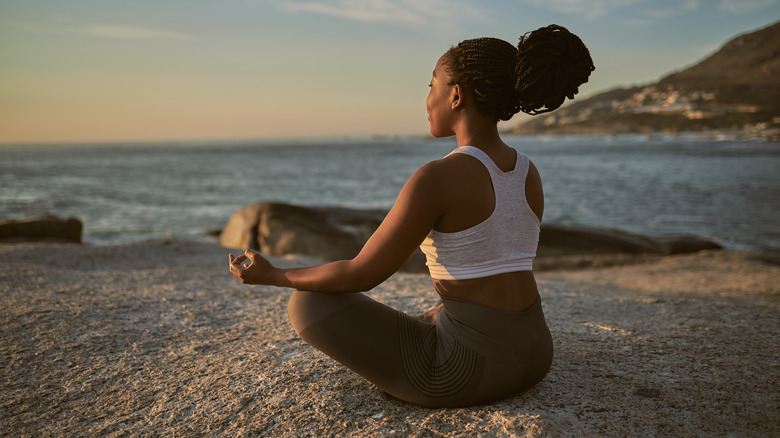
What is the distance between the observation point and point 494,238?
2.11 m

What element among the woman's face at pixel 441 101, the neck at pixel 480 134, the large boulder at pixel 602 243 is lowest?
the large boulder at pixel 602 243

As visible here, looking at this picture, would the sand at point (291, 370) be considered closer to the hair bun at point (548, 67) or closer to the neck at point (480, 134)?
the neck at point (480, 134)

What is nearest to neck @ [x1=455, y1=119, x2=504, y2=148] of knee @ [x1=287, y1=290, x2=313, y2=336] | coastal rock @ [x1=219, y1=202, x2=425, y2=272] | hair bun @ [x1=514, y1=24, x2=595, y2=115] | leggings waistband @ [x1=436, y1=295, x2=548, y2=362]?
hair bun @ [x1=514, y1=24, x2=595, y2=115]

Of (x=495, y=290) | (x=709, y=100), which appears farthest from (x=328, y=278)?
(x=709, y=100)

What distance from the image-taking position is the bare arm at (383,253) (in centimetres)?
199

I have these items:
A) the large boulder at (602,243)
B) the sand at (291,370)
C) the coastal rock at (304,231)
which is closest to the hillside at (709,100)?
the large boulder at (602,243)

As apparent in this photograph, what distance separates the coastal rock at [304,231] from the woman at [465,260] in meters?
6.66

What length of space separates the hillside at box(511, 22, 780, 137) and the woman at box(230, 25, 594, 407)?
7895cm

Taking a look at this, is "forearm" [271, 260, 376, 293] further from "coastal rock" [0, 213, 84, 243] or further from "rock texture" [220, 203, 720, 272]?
"coastal rock" [0, 213, 84, 243]

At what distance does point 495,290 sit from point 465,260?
7.4 inches

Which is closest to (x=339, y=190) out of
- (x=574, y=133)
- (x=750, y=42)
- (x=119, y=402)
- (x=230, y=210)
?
(x=230, y=210)

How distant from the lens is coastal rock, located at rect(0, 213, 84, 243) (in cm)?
940

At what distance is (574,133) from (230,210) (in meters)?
131

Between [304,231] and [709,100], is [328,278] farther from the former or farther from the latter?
[709,100]
